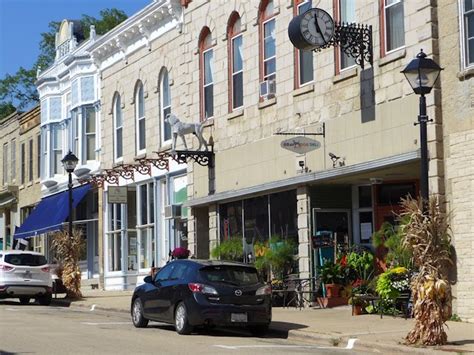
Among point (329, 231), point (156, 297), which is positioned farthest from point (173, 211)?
point (156, 297)

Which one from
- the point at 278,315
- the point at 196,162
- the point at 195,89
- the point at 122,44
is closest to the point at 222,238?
the point at 196,162

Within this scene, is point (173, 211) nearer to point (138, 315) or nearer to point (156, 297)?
point (138, 315)

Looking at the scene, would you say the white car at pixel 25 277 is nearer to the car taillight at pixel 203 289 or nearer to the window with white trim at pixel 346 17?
the car taillight at pixel 203 289

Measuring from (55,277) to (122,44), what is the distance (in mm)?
8815

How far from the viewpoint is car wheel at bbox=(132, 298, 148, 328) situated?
18.8 m

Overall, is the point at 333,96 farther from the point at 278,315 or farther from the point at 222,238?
the point at 222,238

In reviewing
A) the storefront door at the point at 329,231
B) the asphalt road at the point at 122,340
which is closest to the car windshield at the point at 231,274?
the asphalt road at the point at 122,340

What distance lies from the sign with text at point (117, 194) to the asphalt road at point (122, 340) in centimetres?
1150

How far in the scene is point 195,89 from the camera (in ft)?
90.7

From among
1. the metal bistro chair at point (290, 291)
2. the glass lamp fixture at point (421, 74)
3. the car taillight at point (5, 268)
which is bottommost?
the metal bistro chair at point (290, 291)

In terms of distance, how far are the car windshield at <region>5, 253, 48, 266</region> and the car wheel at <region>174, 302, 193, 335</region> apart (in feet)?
36.0

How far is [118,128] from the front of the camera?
34.1 meters

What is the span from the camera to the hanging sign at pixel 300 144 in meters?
21.2

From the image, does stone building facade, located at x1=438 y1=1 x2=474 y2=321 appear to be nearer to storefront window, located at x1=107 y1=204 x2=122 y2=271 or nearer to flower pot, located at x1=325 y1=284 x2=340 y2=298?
flower pot, located at x1=325 y1=284 x2=340 y2=298
